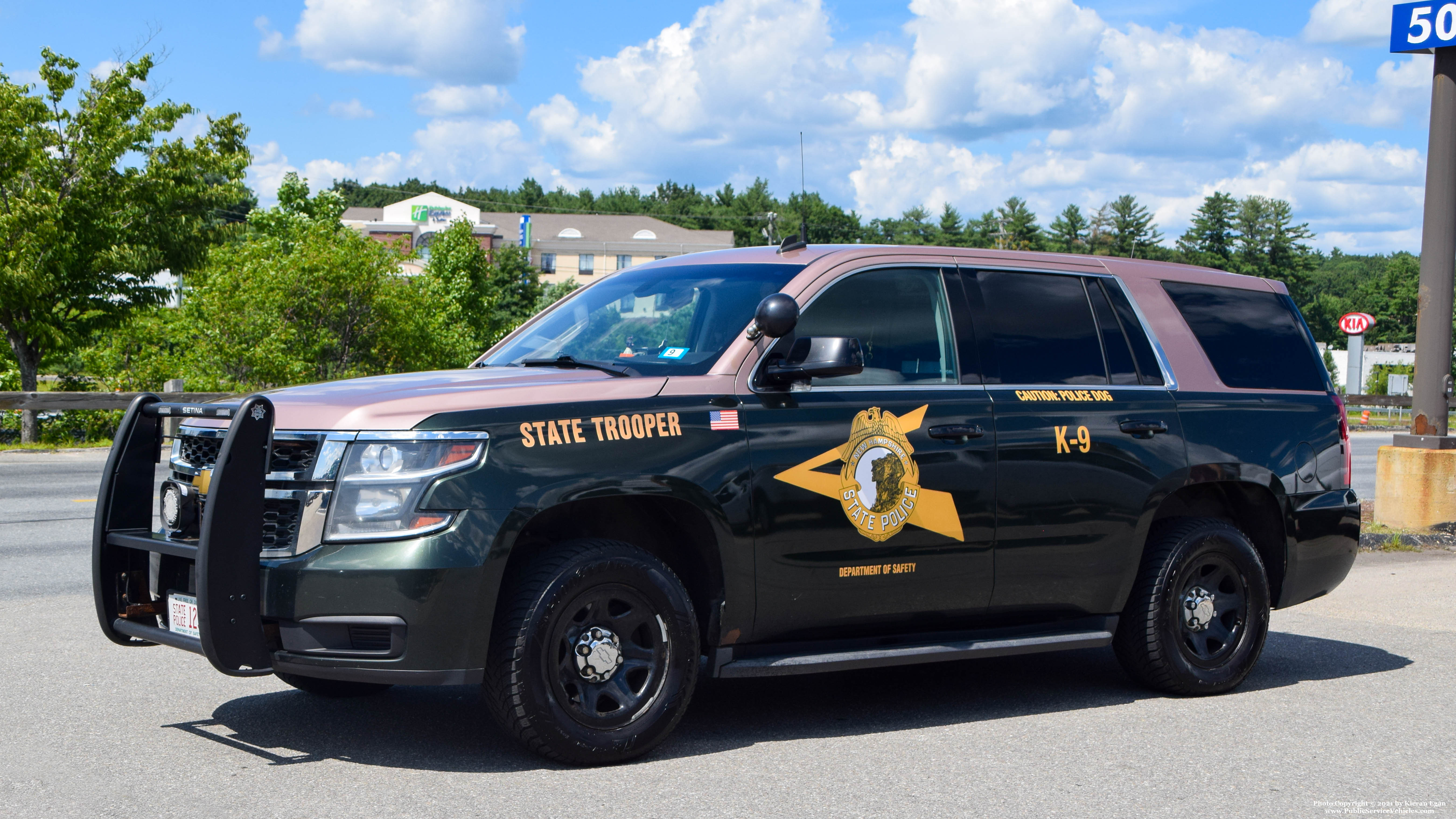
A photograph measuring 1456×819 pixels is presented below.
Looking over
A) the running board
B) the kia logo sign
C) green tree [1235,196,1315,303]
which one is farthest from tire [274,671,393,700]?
green tree [1235,196,1315,303]

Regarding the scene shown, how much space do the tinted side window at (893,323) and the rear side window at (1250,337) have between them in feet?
5.19

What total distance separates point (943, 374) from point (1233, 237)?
102 m

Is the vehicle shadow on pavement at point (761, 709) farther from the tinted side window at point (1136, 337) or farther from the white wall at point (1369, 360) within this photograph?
the white wall at point (1369, 360)

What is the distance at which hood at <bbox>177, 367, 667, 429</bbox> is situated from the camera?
4562 mm

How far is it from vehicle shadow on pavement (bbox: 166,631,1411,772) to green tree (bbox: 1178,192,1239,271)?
98586mm

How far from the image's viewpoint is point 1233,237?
101 metres

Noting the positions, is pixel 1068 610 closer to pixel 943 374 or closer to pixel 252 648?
pixel 943 374

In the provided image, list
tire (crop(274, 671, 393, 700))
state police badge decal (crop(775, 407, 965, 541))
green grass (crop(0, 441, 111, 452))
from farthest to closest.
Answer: green grass (crop(0, 441, 111, 452)) → tire (crop(274, 671, 393, 700)) → state police badge decal (crop(775, 407, 965, 541))

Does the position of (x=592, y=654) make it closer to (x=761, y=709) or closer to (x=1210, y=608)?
(x=761, y=709)

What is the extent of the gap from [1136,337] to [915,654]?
2.05 metres

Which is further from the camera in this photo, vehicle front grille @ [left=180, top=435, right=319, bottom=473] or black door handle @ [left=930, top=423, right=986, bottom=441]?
black door handle @ [left=930, top=423, right=986, bottom=441]

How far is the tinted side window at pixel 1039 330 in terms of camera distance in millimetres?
6008

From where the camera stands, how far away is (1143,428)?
623 centimetres

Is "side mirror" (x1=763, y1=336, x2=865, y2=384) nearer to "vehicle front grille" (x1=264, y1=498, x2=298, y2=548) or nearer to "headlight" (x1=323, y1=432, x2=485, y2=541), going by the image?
"headlight" (x1=323, y1=432, x2=485, y2=541)
